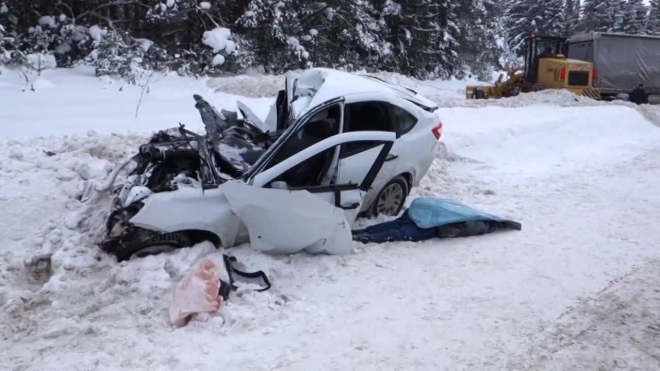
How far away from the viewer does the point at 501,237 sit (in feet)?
21.0

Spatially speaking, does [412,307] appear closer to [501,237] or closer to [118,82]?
[501,237]

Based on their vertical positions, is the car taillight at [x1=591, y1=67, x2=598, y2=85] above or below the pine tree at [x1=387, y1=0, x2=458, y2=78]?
below

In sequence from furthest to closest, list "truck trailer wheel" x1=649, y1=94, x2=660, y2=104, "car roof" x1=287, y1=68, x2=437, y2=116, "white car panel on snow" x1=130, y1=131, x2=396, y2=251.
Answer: "truck trailer wheel" x1=649, y1=94, x2=660, y2=104 < "car roof" x1=287, y1=68, x2=437, y2=116 < "white car panel on snow" x1=130, y1=131, x2=396, y2=251

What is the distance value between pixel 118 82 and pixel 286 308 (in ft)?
42.7

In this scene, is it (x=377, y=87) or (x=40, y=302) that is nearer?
(x=40, y=302)

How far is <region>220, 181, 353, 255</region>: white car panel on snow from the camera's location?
5.14m

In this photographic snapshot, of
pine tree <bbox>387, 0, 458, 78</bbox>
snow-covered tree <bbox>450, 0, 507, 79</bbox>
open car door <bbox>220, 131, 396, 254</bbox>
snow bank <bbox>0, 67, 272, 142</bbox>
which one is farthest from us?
snow-covered tree <bbox>450, 0, 507, 79</bbox>

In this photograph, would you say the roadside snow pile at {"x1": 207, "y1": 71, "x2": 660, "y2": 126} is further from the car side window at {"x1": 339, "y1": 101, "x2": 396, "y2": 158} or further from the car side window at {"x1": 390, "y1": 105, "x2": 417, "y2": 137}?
the car side window at {"x1": 339, "y1": 101, "x2": 396, "y2": 158}

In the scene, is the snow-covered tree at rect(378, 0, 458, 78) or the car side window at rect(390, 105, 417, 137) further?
the snow-covered tree at rect(378, 0, 458, 78)

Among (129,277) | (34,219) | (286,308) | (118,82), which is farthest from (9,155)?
(118,82)

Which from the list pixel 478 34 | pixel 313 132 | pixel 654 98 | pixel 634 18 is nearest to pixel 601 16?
pixel 634 18

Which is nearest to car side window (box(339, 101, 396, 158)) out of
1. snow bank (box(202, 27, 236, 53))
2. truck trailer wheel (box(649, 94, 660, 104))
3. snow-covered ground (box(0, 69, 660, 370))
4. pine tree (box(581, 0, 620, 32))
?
snow-covered ground (box(0, 69, 660, 370))

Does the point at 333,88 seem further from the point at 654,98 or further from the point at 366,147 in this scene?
the point at 654,98

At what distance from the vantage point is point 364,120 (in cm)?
630
